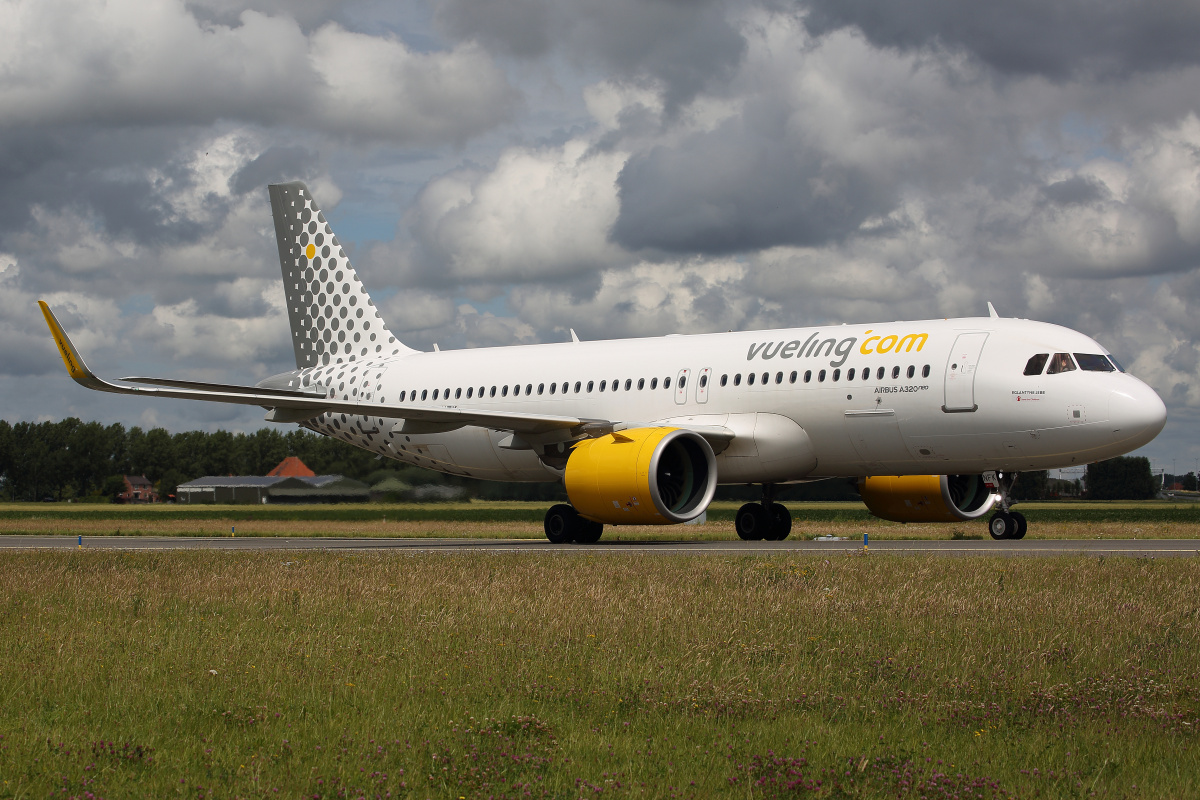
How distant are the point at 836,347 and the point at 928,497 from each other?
4675 millimetres

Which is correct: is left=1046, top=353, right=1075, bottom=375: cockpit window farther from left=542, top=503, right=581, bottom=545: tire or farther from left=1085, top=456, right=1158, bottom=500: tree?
left=1085, top=456, right=1158, bottom=500: tree

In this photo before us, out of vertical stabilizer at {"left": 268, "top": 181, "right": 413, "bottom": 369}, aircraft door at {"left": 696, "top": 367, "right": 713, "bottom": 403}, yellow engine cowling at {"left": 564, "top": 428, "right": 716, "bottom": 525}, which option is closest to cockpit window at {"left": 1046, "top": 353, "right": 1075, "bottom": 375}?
yellow engine cowling at {"left": 564, "top": 428, "right": 716, "bottom": 525}

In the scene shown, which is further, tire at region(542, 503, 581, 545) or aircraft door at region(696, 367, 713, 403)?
aircraft door at region(696, 367, 713, 403)

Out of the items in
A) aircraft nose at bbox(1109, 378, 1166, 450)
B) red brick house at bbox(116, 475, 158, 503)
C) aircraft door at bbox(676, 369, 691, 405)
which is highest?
aircraft door at bbox(676, 369, 691, 405)

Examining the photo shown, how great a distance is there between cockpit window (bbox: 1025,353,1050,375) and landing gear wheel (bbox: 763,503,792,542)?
6.60 metres

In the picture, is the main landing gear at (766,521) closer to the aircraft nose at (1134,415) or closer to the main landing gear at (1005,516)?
the main landing gear at (1005,516)

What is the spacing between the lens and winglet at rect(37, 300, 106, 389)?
21438mm

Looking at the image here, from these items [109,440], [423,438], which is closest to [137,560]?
[423,438]

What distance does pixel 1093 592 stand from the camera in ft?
35.5

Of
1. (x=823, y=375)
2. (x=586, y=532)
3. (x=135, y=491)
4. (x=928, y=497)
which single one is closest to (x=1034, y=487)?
(x=928, y=497)

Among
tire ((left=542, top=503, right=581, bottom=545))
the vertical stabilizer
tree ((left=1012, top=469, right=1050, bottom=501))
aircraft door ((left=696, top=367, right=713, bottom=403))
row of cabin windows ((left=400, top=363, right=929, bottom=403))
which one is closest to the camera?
row of cabin windows ((left=400, top=363, right=929, bottom=403))

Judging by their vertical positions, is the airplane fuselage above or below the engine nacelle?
above

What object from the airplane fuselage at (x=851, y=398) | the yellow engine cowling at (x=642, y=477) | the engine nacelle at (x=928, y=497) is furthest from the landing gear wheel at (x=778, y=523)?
the yellow engine cowling at (x=642, y=477)

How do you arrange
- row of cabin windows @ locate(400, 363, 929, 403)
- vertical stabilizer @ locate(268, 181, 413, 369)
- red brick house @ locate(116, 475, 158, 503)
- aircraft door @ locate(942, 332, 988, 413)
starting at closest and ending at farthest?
aircraft door @ locate(942, 332, 988, 413), row of cabin windows @ locate(400, 363, 929, 403), vertical stabilizer @ locate(268, 181, 413, 369), red brick house @ locate(116, 475, 158, 503)
